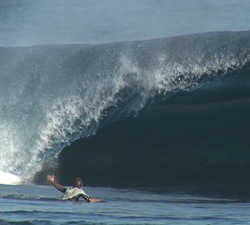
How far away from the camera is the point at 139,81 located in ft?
71.3

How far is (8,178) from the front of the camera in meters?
20.0

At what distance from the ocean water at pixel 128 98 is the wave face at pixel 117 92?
0.08 feet

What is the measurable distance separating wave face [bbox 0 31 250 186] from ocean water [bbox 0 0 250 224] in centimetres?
3

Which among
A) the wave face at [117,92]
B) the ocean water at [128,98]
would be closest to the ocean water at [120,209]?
the ocean water at [128,98]

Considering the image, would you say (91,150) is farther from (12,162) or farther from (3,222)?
(3,222)

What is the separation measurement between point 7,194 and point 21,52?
8393 mm

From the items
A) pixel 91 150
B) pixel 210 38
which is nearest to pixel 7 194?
pixel 91 150

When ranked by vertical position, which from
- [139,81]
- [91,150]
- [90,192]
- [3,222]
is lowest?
[3,222]

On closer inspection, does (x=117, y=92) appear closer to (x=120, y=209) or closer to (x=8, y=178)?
(x=8, y=178)

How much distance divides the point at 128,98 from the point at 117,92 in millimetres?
261

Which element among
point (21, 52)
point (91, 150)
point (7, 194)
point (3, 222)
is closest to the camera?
→ point (3, 222)

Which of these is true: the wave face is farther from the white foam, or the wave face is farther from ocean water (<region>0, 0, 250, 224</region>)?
the white foam

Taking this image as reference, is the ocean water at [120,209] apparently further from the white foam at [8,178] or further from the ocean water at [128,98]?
the white foam at [8,178]

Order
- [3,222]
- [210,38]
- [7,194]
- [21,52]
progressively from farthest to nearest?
[21,52] → [210,38] → [7,194] → [3,222]
